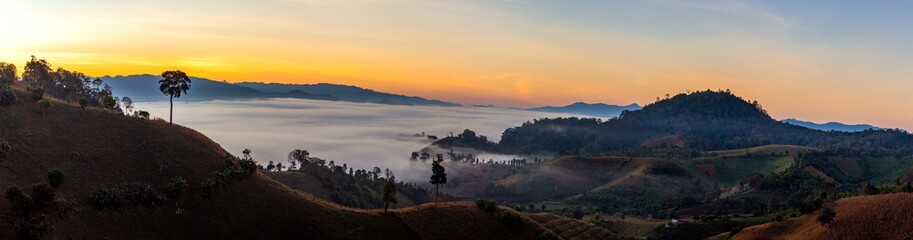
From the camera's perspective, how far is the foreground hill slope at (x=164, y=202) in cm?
5531

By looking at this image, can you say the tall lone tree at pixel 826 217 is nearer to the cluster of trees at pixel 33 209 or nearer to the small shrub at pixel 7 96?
the cluster of trees at pixel 33 209

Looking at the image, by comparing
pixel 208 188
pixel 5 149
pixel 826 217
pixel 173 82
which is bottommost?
pixel 826 217

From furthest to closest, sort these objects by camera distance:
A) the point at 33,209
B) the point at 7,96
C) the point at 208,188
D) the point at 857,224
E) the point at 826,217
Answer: the point at 826,217 < the point at 857,224 < the point at 7,96 < the point at 208,188 < the point at 33,209

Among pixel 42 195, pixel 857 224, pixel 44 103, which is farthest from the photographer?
pixel 857 224

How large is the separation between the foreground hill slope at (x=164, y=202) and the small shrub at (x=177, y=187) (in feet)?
3.11

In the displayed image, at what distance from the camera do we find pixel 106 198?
56.3m

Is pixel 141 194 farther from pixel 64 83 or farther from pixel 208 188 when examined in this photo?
pixel 64 83

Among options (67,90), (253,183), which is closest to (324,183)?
(67,90)

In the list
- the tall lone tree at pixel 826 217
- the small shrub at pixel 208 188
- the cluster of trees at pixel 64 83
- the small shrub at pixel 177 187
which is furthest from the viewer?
the cluster of trees at pixel 64 83

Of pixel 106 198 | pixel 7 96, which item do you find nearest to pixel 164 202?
pixel 106 198

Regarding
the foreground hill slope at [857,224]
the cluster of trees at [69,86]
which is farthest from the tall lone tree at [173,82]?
the foreground hill slope at [857,224]

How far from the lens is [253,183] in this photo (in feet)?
222

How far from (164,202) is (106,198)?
5.53 metres

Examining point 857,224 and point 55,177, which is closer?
point 55,177
